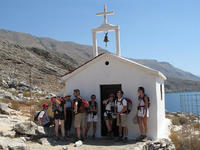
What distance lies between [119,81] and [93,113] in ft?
5.88

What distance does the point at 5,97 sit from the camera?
20688 mm

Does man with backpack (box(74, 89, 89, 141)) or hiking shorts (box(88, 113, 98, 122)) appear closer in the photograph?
man with backpack (box(74, 89, 89, 141))

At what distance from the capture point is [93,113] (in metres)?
9.71

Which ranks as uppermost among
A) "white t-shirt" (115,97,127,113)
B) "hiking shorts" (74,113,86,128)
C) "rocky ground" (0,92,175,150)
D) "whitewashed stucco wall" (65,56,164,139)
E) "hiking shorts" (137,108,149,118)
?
"whitewashed stucco wall" (65,56,164,139)

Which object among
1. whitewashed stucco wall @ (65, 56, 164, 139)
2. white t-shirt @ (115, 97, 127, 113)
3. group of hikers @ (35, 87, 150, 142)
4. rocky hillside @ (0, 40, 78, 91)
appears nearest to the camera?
group of hikers @ (35, 87, 150, 142)

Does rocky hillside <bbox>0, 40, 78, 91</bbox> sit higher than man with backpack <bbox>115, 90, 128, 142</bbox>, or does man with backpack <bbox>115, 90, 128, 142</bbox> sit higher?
rocky hillside <bbox>0, 40, 78, 91</bbox>

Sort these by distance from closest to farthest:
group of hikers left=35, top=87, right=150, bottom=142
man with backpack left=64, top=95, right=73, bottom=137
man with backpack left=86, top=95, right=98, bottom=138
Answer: group of hikers left=35, top=87, right=150, bottom=142, man with backpack left=86, top=95, right=98, bottom=138, man with backpack left=64, top=95, right=73, bottom=137

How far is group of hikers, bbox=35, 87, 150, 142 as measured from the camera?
8922 mm

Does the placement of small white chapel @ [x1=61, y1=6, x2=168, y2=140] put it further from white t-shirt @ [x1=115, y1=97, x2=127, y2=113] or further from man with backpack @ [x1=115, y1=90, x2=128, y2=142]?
white t-shirt @ [x1=115, y1=97, x2=127, y2=113]

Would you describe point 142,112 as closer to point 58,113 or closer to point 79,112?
point 79,112

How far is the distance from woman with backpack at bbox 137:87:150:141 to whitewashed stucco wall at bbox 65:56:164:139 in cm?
42

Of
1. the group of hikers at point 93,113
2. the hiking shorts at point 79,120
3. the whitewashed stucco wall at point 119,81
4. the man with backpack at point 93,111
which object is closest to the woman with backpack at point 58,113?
the group of hikers at point 93,113

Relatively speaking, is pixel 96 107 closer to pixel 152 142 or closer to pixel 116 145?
pixel 116 145

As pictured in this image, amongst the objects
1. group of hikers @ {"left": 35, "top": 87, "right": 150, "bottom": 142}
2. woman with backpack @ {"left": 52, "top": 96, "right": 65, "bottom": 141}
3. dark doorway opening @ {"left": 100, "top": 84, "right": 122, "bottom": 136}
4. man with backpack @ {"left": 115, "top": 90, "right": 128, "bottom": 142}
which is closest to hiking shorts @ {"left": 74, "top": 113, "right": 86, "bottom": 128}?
group of hikers @ {"left": 35, "top": 87, "right": 150, "bottom": 142}
